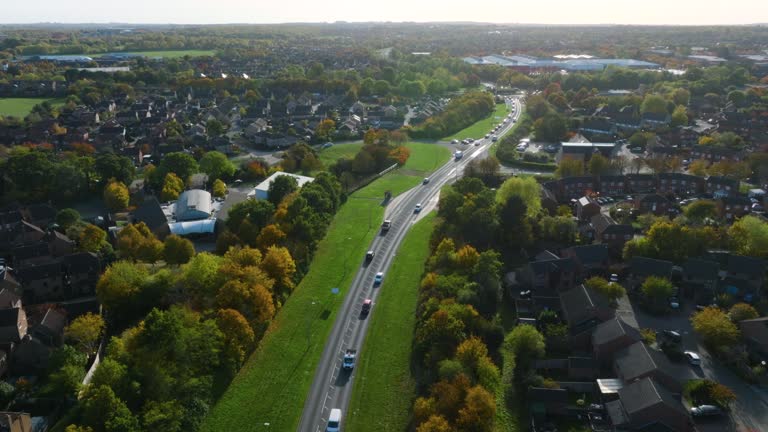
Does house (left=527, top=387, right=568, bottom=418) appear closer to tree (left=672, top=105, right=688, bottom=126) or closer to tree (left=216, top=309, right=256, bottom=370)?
tree (left=216, top=309, right=256, bottom=370)

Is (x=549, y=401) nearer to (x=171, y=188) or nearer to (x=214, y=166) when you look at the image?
(x=171, y=188)

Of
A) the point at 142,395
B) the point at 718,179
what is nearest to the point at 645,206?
the point at 718,179

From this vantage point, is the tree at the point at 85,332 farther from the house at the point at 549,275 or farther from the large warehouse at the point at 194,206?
the house at the point at 549,275

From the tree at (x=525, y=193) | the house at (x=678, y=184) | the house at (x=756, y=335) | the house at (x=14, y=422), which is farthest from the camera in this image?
the house at (x=678, y=184)

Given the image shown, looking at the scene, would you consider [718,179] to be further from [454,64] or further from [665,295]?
[454,64]

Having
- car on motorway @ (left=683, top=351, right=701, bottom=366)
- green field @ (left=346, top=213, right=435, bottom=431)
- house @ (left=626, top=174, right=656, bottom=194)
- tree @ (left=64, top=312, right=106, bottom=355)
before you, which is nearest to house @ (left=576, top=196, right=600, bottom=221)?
house @ (left=626, top=174, right=656, bottom=194)

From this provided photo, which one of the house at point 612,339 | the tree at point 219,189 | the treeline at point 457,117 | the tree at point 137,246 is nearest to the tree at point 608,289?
the house at point 612,339
